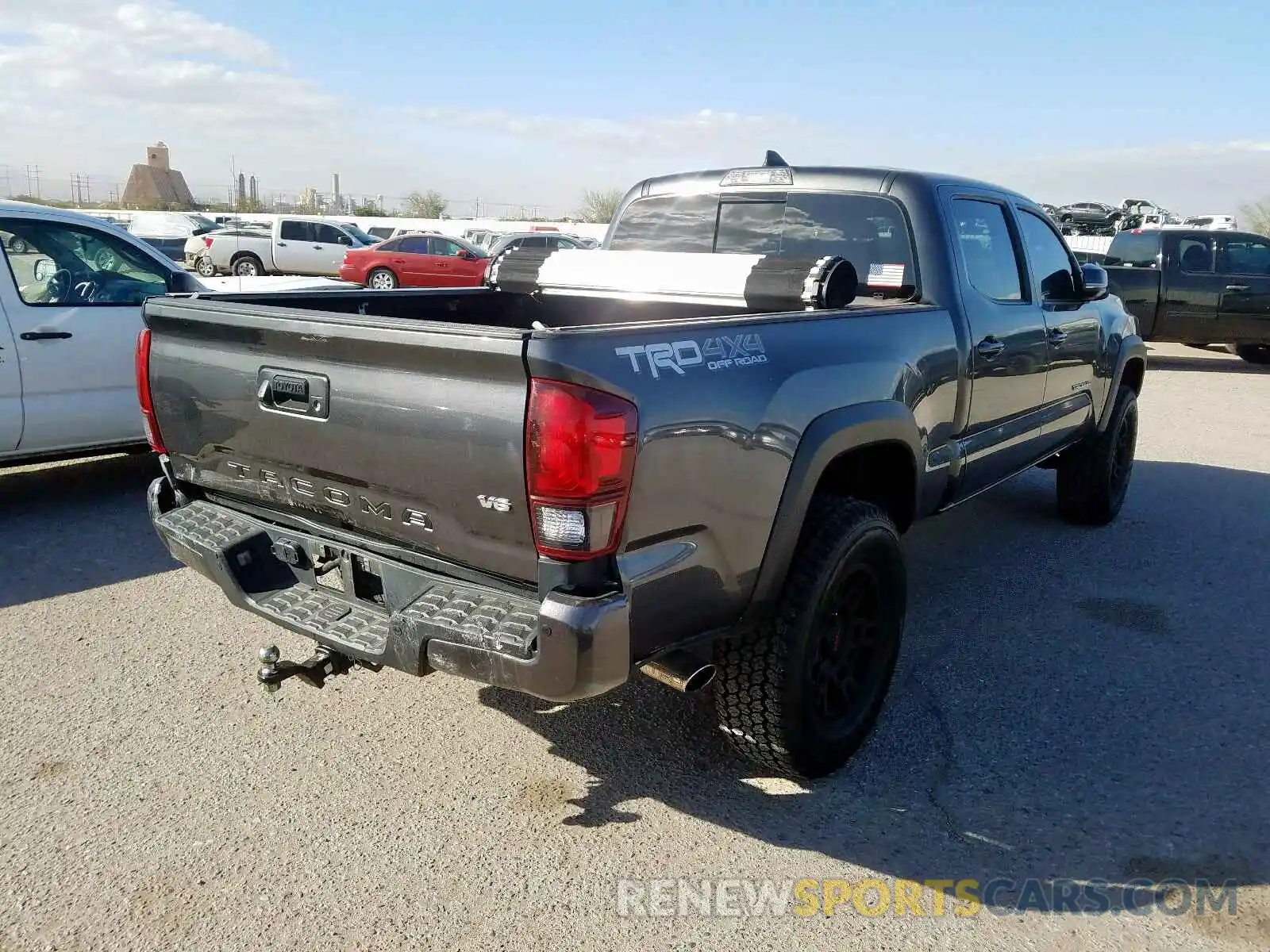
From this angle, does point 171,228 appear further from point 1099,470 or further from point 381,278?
point 1099,470

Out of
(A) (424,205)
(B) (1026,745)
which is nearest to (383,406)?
(B) (1026,745)

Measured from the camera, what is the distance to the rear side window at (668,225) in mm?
4680

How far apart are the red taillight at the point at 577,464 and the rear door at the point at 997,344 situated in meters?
2.26

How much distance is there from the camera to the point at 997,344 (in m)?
4.29

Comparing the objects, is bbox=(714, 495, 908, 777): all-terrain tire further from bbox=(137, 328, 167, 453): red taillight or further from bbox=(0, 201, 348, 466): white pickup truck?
bbox=(0, 201, 348, 466): white pickup truck

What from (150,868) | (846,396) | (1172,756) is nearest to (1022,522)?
(1172,756)

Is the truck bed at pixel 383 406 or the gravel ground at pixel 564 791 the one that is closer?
the truck bed at pixel 383 406

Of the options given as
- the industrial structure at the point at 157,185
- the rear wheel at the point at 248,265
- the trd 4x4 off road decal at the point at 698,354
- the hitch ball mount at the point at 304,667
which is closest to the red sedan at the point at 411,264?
the rear wheel at the point at 248,265

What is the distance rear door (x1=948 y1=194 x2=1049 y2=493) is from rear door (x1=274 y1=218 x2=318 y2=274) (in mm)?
23458

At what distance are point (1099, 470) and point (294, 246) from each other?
23176 mm

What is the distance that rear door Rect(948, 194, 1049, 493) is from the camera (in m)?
4.20

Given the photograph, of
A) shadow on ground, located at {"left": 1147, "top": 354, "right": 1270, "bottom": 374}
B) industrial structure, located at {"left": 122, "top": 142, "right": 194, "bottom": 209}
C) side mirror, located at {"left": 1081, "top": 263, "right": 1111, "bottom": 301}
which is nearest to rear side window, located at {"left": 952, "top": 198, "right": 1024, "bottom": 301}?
side mirror, located at {"left": 1081, "top": 263, "right": 1111, "bottom": 301}

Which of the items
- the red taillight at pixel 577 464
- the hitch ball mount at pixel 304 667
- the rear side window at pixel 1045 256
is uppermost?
the rear side window at pixel 1045 256

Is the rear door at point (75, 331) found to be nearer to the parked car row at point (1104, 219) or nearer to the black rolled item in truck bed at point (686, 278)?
the black rolled item in truck bed at point (686, 278)
